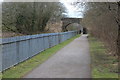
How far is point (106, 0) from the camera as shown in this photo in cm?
1148

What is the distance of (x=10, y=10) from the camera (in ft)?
83.1

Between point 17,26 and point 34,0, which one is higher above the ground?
point 34,0

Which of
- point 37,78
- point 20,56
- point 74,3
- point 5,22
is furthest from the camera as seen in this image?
point 5,22

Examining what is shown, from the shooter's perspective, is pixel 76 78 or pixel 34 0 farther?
pixel 34 0

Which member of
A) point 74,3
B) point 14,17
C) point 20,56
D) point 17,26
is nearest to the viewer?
point 20,56

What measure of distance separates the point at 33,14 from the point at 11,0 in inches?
163

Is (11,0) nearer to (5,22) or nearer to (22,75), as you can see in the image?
(5,22)

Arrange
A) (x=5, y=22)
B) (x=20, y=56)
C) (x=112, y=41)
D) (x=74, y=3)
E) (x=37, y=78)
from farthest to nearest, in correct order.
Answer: (x=5, y=22) < (x=112, y=41) < (x=74, y=3) < (x=20, y=56) < (x=37, y=78)

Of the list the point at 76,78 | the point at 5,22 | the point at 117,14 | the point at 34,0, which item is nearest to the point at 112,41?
the point at 117,14

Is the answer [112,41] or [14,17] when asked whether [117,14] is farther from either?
[14,17]

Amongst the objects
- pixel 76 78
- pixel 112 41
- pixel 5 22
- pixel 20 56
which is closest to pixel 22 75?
pixel 76 78

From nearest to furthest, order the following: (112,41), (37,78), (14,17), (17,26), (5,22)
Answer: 1. (37,78)
2. (112,41)
3. (5,22)
4. (14,17)
5. (17,26)

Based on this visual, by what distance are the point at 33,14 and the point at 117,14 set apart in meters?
18.8

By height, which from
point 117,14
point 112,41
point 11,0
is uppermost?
point 11,0
